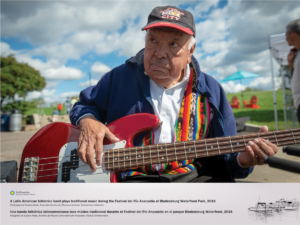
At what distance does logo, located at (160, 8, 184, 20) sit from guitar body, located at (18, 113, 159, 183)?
71 centimetres

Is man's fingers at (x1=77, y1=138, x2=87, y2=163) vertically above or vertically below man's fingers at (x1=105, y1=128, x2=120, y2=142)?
below

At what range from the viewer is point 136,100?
4.91ft

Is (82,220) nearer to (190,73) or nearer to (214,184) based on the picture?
(214,184)

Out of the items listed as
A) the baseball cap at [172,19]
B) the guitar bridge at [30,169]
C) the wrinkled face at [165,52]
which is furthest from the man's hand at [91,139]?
the baseball cap at [172,19]

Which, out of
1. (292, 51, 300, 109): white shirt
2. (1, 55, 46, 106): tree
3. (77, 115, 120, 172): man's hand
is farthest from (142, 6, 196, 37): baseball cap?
(1, 55, 46, 106): tree

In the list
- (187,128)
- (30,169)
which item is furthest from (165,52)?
(30,169)

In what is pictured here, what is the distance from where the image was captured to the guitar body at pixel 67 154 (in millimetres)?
1371

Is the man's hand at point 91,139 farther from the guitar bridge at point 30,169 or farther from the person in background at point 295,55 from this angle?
the person in background at point 295,55

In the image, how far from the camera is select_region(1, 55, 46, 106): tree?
1226 cm

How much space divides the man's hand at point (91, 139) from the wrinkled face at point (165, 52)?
55 centimetres

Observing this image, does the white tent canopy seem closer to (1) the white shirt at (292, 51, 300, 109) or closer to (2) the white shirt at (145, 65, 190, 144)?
(1) the white shirt at (292, 51, 300, 109)

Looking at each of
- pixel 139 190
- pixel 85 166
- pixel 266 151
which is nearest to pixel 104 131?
pixel 85 166

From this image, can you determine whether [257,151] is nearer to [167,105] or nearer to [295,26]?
[167,105]

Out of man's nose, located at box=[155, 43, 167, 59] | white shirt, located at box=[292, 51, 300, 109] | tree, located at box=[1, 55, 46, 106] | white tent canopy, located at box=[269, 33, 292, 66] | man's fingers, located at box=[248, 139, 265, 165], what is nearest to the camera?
man's fingers, located at box=[248, 139, 265, 165]
